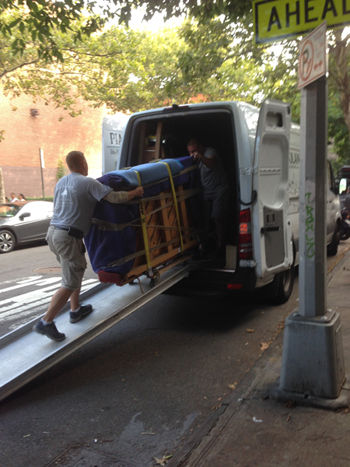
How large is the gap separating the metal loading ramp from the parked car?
878 cm

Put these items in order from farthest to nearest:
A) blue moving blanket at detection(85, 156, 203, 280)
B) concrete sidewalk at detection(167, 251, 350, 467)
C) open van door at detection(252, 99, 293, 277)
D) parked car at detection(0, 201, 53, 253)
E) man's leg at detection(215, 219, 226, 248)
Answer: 1. parked car at detection(0, 201, 53, 253)
2. man's leg at detection(215, 219, 226, 248)
3. open van door at detection(252, 99, 293, 277)
4. blue moving blanket at detection(85, 156, 203, 280)
5. concrete sidewalk at detection(167, 251, 350, 467)

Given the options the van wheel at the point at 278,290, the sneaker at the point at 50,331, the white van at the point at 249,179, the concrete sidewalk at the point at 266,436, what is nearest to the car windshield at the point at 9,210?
the white van at the point at 249,179

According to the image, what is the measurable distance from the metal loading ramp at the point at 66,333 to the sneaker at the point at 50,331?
0.14 ft

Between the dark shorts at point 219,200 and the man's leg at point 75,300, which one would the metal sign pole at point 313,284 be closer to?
the man's leg at point 75,300

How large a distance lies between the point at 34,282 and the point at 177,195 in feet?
13.8

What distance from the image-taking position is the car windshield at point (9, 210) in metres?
13.8

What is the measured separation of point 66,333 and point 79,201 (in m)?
1.27

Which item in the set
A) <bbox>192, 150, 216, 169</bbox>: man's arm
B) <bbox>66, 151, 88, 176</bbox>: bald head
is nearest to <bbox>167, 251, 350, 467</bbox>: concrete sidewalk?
<bbox>66, 151, 88, 176</bbox>: bald head

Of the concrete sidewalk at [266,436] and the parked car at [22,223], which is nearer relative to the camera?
the concrete sidewalk at [266,436]

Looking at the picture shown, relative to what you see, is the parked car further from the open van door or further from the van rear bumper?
the open van door

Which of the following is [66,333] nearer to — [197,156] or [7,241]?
[197,156]

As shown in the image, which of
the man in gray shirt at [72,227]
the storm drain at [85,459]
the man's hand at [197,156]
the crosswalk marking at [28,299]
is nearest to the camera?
the storm drain at [85,459]

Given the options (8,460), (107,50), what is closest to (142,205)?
(8,460)

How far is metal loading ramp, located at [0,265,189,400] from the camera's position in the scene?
3898 mm
